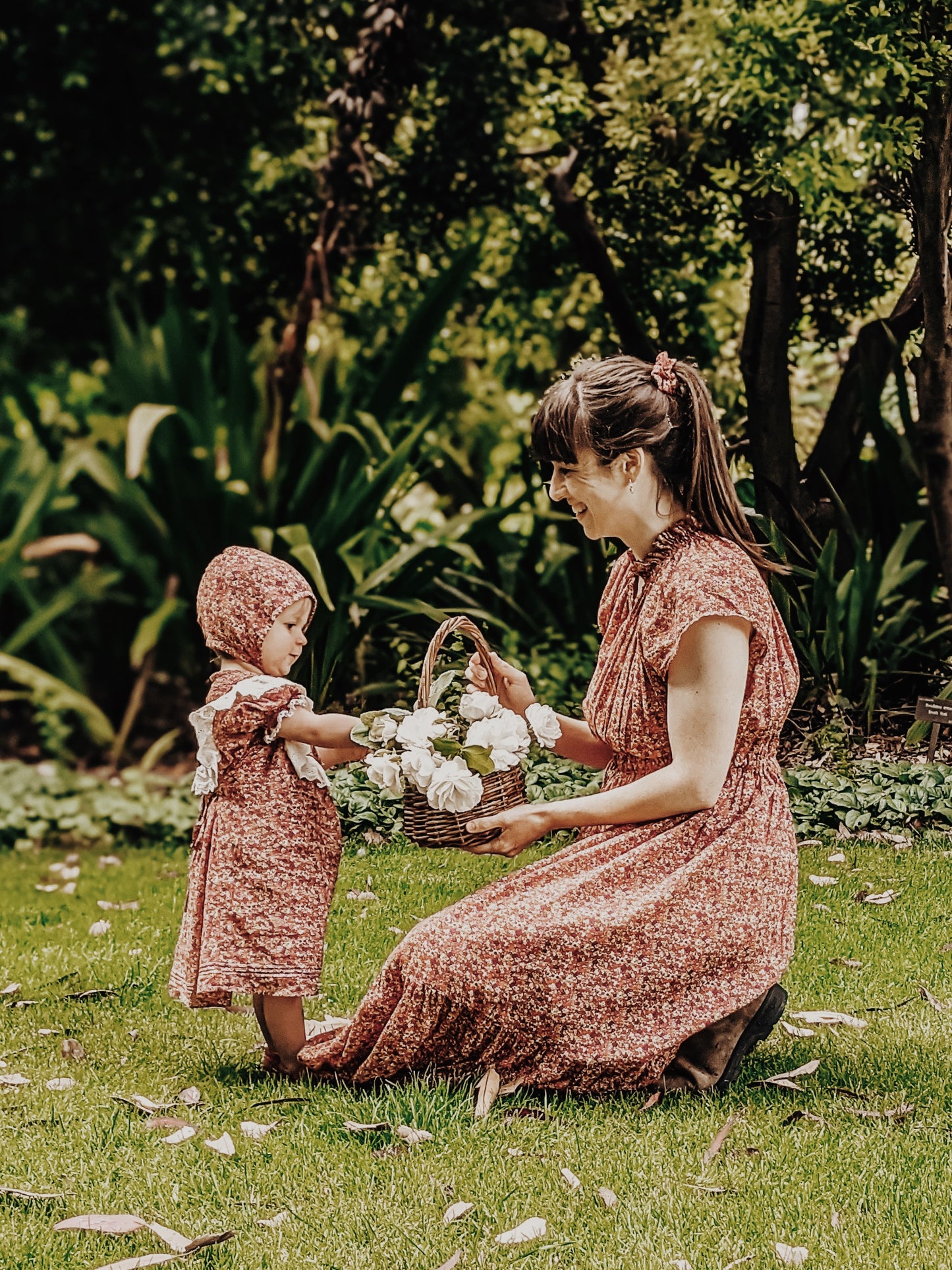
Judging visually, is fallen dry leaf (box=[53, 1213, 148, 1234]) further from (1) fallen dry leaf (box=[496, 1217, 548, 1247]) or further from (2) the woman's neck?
(2) the woman's neck

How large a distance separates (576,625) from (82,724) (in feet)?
8.99

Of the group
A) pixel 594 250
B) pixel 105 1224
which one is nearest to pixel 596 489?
pixel 105 1224

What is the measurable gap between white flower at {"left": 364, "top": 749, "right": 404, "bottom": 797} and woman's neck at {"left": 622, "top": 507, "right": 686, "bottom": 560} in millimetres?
599

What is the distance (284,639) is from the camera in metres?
3.00

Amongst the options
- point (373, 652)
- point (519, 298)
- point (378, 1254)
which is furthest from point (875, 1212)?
point (519, 298)

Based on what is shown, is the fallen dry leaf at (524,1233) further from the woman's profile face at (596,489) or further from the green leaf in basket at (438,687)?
the woman's profile face at (596,489)

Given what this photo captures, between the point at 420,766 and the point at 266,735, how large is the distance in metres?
0.42

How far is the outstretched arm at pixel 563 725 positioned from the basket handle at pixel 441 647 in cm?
2

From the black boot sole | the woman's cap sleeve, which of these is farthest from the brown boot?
the woman's cap sleeve

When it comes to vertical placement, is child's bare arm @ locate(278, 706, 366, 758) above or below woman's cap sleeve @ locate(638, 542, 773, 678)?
below

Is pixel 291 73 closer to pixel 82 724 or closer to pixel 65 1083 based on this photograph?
pixel 82 724

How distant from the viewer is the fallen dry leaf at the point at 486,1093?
8.84ft

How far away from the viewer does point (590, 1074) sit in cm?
275

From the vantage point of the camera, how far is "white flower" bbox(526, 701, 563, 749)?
279 cm
